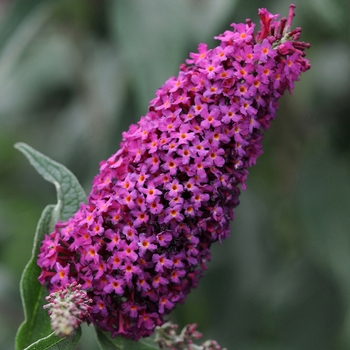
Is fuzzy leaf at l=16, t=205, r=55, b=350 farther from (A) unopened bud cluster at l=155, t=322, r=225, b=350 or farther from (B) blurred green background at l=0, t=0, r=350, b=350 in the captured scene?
(B) blurred green background at l=0, t=0, r=350, b=350

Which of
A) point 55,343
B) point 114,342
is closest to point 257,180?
point 114,342

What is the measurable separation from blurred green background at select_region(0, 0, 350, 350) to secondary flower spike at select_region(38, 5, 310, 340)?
1154 millimetres

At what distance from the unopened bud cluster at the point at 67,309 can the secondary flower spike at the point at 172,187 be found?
17 cm

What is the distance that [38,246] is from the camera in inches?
69.3

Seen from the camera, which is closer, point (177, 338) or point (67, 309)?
point (67, 309)

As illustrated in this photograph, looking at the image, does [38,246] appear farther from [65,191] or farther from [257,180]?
[257,180]

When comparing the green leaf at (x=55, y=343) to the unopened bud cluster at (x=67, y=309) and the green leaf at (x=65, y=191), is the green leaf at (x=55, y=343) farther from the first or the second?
the green leaf at (x=65, y=191)

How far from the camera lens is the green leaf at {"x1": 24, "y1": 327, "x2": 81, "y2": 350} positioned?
1.42 m

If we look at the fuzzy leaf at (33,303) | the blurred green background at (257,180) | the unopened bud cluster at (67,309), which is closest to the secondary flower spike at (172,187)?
the fuzzy leaf at (33,303)

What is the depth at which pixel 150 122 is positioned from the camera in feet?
5.55

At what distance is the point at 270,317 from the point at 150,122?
6.51 feet

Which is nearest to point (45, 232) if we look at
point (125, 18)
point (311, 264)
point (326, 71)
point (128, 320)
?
point (128, 320)

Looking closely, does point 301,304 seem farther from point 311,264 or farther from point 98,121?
point 98,121

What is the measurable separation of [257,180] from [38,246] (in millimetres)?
2068
